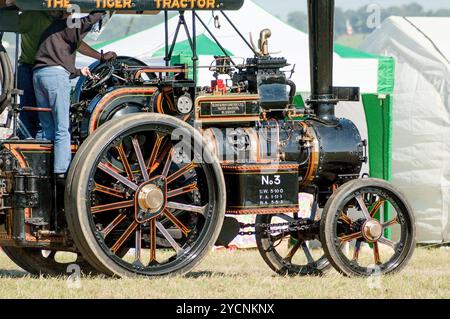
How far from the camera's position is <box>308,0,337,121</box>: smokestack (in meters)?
8.88

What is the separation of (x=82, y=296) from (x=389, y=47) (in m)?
7.65

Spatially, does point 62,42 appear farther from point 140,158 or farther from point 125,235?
point 125,235

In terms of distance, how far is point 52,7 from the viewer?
297 inches

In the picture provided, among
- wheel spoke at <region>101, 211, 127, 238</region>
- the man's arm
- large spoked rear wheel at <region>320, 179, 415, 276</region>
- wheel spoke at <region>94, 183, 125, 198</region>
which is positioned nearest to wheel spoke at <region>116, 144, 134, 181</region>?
wheel spoke at <region>94, 183, 125, 198</region>

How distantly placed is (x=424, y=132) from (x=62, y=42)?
6.45 m

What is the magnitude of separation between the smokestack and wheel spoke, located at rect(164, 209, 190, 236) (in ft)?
5.48

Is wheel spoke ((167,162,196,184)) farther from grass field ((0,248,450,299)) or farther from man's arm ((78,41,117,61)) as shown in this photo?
man's arm ((78,41,117,61))

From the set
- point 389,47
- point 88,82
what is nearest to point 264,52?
point 88,82

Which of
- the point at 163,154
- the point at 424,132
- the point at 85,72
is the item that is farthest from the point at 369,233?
the point at 424,132

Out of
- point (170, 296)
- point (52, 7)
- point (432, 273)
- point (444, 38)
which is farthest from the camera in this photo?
point (444, 38)

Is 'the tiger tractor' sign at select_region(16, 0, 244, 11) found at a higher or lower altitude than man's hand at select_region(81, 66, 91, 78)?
higher

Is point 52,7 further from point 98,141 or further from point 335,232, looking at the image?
point 335,232

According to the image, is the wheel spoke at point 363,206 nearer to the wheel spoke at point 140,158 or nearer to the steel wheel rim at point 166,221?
the steel wheel rim at point 166,221

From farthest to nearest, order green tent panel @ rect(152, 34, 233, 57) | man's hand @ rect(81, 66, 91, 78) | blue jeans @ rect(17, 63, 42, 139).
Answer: green tent panel @ rect(152, 34, 233, 57) < blue jeans @ rect(17, 63, 42, 139) < man's hand @ rect(81, 66, 91, 78)
